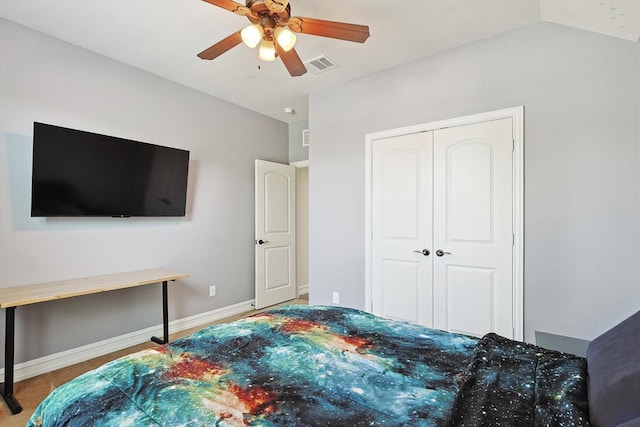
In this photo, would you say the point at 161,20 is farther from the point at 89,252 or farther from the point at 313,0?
the point at 89,252

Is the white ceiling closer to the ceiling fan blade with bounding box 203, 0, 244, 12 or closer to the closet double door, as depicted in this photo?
the ceiling fan blade with bounding box 203, 0, 244, 12

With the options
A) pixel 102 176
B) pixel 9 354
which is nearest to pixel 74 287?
pixel 9 354

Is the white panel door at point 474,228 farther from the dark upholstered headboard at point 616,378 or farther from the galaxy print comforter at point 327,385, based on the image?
the dark upholstered headboard at point 616,378

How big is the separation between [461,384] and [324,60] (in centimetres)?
287

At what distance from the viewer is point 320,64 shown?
10.2ft

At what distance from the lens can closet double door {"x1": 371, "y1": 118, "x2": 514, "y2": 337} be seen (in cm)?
262

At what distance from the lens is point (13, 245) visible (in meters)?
2.46

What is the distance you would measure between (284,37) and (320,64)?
1277mm

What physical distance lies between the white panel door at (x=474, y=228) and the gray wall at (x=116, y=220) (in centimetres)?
257

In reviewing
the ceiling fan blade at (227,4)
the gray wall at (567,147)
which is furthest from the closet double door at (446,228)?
the ceiling fan blade at (227,4)

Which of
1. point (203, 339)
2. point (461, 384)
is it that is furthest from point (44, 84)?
point (461, 384)

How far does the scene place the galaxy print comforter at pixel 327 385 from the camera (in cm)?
91

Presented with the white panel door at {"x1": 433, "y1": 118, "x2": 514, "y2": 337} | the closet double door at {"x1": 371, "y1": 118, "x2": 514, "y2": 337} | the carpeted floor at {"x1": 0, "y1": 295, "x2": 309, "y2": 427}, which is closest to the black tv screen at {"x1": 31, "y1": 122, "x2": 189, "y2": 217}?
the carpeted floor at {"x1": 0, "y1": 295, "x2": 309, "y2": 427}

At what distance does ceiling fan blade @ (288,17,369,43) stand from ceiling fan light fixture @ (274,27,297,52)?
0.04 metres
